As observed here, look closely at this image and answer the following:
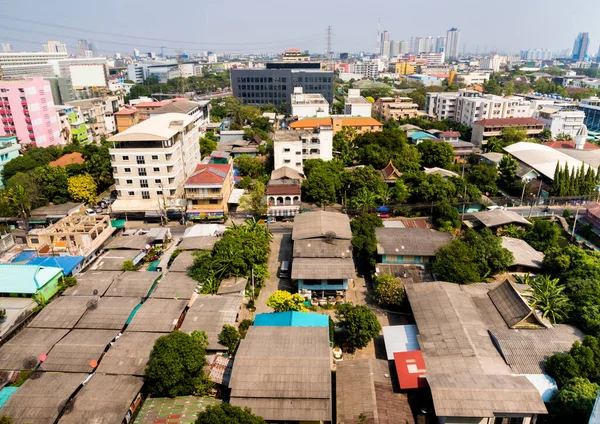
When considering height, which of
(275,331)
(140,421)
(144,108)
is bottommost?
(140,421)

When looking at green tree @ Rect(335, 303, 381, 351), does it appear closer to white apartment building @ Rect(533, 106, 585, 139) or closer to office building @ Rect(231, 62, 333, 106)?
white apartment building @ Rect(533, 106, 585, 139)

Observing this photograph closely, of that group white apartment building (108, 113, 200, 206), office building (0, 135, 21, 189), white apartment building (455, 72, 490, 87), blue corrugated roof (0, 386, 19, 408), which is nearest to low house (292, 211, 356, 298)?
blue corrugated roof (0, 386, 19, 408)

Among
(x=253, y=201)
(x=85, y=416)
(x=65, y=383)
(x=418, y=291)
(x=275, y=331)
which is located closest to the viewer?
(x=85, y=416)

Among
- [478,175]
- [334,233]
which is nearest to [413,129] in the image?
[478,175]

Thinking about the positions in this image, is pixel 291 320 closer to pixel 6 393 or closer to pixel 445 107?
pixel 6 393

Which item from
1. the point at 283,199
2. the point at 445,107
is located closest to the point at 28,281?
the point at 283,199

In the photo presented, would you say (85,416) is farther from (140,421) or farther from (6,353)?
(6,353)
